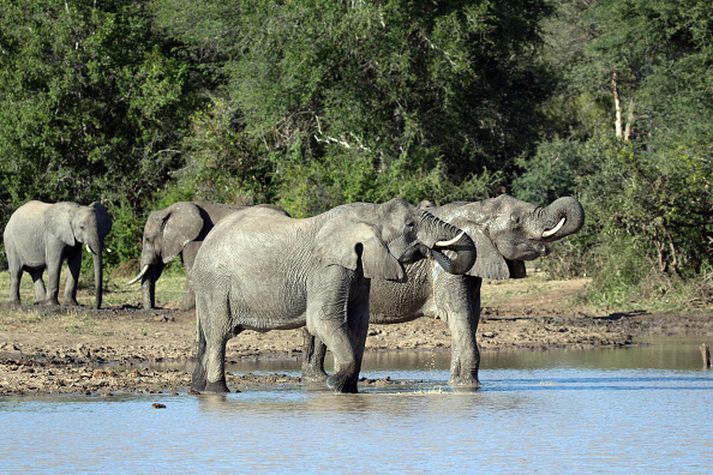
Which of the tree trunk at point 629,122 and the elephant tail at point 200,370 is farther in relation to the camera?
the tree trunk at point 629,122

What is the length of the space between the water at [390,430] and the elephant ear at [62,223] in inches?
390

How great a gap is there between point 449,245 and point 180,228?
1002 centimetres

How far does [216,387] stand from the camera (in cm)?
1306

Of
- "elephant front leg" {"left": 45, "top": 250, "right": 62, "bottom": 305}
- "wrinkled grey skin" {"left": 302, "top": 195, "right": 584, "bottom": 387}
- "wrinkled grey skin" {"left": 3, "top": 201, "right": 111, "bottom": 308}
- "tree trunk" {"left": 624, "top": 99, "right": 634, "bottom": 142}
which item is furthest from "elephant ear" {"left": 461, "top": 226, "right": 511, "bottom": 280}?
"tree trunk" {"left": 624, "top": 99, "right": 634, "bottom": 142}

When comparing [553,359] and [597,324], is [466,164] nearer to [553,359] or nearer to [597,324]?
[597,324]

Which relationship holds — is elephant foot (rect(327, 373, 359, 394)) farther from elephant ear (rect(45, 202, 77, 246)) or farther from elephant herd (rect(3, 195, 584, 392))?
elephant ear (rect(45, 202, 77, 246))

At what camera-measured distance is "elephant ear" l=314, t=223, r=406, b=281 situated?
1245 cm

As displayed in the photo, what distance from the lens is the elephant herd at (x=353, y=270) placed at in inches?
495

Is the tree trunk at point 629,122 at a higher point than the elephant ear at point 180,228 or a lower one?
higher

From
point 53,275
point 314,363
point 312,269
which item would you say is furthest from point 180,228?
point 312,269

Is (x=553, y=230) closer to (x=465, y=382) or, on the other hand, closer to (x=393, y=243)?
(x=465, y=382)

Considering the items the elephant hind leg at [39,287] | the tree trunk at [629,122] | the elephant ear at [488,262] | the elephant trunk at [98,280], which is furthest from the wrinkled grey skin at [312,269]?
the tree trunk at [629,122]

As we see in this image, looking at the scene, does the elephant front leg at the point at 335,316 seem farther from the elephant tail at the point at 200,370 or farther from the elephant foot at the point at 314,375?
the elephant foot at the point at 314,375

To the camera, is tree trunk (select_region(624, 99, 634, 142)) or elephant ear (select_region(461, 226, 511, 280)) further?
tree trunk (select_region(624, 99, 634, 142))
